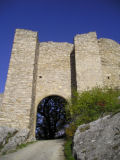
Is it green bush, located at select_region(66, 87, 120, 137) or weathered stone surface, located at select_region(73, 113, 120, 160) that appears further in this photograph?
green bush, located at select_region(66, 87, 120, 137)

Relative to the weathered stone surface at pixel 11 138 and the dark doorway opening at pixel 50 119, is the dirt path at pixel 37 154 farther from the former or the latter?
the dark doorway opening at pixel 50 119

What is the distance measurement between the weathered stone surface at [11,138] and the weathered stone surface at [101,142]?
2.96m

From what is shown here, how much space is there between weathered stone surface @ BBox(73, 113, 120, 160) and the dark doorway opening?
970cm

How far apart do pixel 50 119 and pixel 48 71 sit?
19.5 feet

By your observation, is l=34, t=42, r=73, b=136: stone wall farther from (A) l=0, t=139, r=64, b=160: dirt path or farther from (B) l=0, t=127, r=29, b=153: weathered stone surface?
(A) l=0, t=139, r=64, b=160: dirt path

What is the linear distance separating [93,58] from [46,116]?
7.56 m

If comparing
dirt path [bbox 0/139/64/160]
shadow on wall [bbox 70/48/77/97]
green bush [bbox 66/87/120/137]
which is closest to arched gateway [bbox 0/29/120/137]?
shadow on wall [bbox 70/48/77/97]

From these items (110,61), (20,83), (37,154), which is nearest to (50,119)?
(20,83)

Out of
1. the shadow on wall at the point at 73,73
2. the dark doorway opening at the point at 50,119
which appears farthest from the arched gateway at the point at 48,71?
the dark doorway opening at the point at 50,119

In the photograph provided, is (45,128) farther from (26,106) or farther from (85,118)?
(85,118)

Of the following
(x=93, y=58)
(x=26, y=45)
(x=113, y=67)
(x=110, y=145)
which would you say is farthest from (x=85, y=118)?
(x=26, y=45)

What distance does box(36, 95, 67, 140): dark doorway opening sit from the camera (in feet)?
46.4

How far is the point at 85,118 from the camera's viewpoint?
650 cm

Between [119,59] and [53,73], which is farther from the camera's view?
[119,59]
